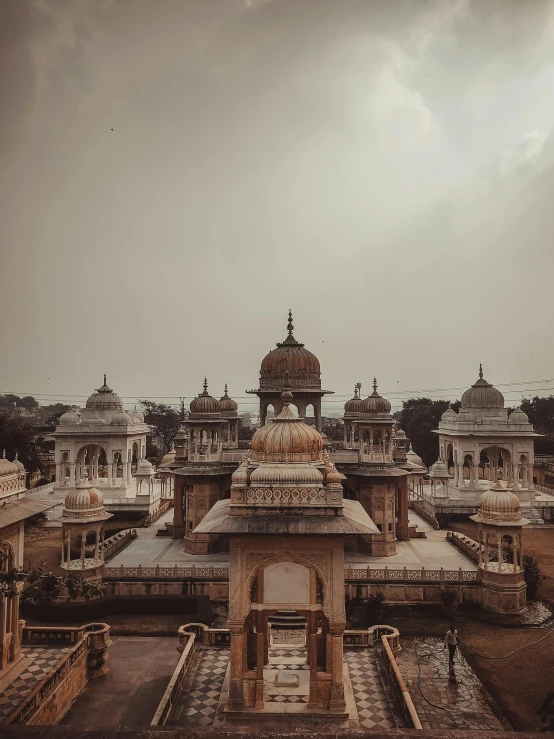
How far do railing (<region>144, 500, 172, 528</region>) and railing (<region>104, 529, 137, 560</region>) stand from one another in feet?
9.27

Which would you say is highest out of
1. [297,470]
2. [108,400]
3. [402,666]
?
[108,400]

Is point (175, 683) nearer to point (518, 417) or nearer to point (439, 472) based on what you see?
point (439, 472)

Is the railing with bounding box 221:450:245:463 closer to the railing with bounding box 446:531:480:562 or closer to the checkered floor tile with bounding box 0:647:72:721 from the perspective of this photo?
the railing with bounding box 446:531:480:562

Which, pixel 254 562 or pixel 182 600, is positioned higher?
pixel 254 562

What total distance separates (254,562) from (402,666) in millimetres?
7409

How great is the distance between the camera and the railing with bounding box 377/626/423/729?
11367mm

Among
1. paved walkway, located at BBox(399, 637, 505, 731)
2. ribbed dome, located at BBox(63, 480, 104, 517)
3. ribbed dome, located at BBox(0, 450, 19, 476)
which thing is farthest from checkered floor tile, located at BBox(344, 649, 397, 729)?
ribbed dome, located at BBox(63, 480, 104, 517)

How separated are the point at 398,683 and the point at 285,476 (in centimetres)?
557

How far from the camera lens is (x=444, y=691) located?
1444cm

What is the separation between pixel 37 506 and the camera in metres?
15.1

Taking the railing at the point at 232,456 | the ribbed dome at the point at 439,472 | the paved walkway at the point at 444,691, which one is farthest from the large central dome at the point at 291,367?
the paved walkway at the point at 444,691

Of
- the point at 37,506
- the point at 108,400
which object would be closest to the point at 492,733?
the point at 37,506

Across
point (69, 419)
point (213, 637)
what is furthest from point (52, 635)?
point (69, 419)

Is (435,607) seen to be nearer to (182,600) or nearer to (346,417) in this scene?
(182,600)
